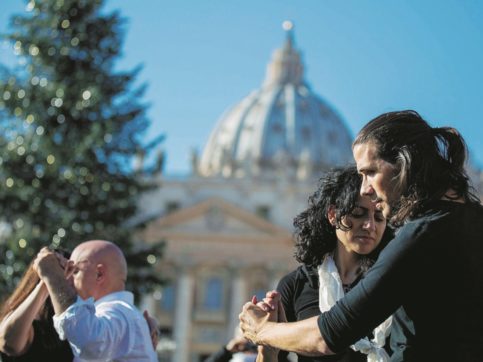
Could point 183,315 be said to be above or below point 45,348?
below

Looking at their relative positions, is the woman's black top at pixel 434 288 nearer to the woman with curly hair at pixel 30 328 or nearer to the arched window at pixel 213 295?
the woman with curly hair at pixel 30 328

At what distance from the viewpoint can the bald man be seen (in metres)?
3.09

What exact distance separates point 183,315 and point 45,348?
130ft

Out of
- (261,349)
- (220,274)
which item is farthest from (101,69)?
(220,274)

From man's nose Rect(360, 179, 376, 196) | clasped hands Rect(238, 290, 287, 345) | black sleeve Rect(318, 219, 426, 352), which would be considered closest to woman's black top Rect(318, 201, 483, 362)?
black sleeve Rect(318, 219, 426, 352)

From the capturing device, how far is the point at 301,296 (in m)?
3.08

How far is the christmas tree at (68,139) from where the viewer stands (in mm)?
14578

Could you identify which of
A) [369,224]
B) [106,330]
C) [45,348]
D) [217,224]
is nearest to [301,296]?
[369,224]

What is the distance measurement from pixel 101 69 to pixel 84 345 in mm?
13148

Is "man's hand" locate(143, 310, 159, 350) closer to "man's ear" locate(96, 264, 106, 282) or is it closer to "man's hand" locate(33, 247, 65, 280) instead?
"man's ear" locate(96, 264, 106, 282)

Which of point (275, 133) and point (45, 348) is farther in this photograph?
point (275, 133)

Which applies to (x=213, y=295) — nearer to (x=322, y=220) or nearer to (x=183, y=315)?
(x=183, y=315)

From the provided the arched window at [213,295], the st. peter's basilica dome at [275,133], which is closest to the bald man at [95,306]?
the arched window at [213,295]

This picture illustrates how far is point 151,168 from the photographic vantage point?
16938mm
